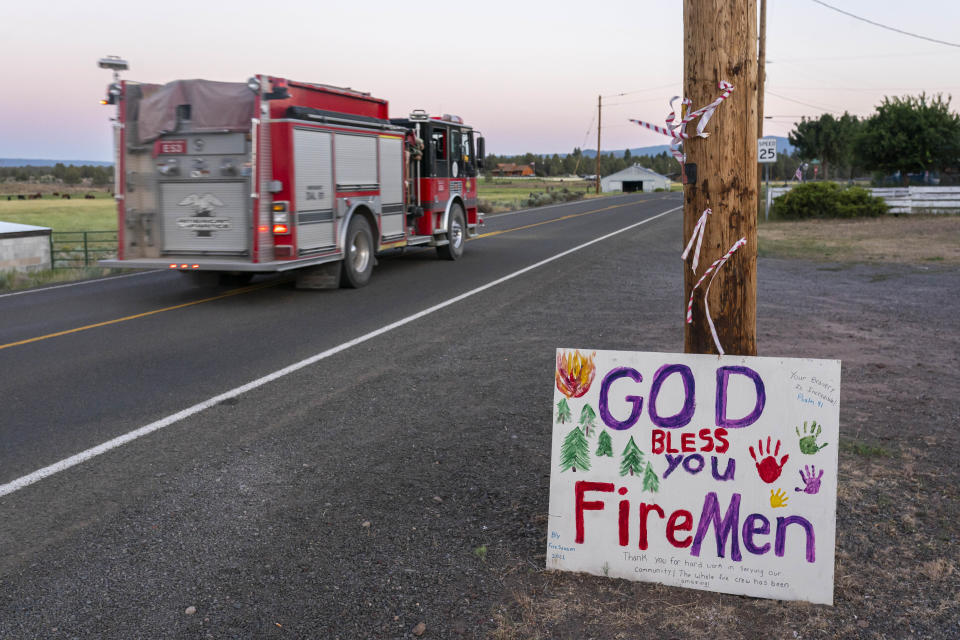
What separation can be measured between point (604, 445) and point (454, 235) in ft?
45.9

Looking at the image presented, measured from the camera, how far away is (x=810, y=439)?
352 centimetres

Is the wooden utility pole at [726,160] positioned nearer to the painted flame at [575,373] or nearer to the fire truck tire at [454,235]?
the painted flame at [575,373]

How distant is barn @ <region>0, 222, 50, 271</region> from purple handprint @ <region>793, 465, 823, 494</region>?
56.5ft

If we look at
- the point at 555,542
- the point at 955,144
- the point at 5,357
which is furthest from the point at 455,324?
the point at 955,144

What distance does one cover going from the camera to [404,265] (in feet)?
54.4

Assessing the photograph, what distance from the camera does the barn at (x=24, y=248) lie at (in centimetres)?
1741

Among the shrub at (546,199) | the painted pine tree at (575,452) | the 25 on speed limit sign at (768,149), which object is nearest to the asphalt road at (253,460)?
the painted pine tree at (575,452)

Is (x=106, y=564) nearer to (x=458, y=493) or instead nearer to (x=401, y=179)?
(x=458, y=493)

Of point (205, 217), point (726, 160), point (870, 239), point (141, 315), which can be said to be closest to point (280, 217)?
point (205, 217)

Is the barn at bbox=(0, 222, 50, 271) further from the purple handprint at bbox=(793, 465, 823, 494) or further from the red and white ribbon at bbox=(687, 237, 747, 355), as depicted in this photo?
the purple handprint at bbox=(793, 465, 823, 494)

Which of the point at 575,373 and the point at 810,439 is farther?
the point at 575,373

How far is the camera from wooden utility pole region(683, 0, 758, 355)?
3723 millimetres

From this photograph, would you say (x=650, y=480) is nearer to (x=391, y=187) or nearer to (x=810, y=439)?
(x=810, y=439)

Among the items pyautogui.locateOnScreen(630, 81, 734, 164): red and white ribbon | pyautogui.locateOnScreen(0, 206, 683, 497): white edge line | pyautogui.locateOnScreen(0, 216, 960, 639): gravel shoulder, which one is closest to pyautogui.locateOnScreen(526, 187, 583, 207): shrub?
pyautogui.locateOnScreen(0, 206, 683, 497): white edge line
